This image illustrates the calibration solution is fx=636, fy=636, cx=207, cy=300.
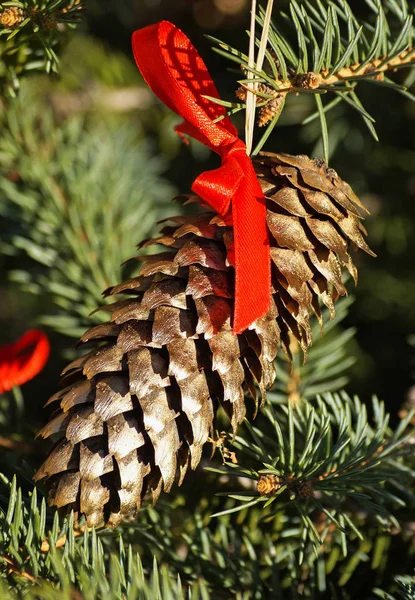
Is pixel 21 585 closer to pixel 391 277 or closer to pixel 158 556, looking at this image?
pixel 158 556

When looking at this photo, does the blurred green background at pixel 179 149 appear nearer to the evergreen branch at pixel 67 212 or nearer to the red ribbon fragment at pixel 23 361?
the evergreen branch at pixel 67 212

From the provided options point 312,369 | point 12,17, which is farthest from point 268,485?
point 12,17

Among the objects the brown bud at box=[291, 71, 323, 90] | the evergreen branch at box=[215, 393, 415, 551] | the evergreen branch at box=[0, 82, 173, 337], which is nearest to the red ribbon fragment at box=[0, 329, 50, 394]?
the evergreen branch at box=[0, 82, 173, 337]

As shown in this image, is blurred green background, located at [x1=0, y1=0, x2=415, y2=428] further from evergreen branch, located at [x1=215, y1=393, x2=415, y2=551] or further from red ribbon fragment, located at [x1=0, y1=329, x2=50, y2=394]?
evergreen branch, located at [x1=215, y1=393, x2=415, y2=551]

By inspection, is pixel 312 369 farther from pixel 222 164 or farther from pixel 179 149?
pixel 179 149

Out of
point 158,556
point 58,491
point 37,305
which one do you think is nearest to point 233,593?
point 158,556
